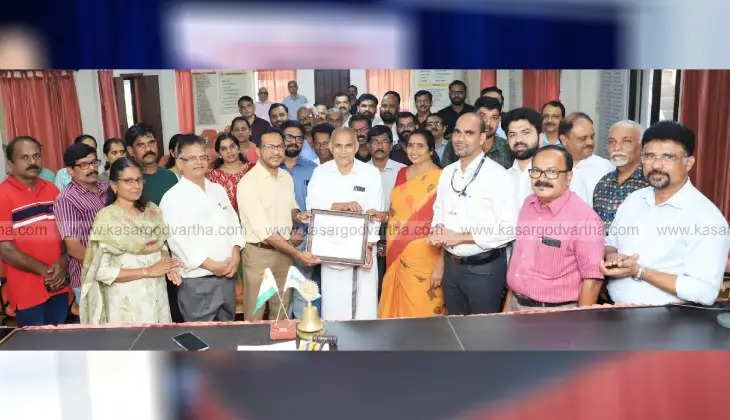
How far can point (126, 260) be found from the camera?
2865 mm

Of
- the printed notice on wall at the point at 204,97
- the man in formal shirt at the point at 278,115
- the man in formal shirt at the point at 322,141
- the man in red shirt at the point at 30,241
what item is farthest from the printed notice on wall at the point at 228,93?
the man in red shirt at the point at 30,241

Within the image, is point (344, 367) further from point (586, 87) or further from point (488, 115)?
point (488, 115)

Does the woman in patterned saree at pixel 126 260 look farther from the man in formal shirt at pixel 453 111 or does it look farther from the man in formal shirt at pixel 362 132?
the man in formal shirt at pixel 453 111

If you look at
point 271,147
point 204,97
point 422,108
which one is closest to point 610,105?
point 422,108

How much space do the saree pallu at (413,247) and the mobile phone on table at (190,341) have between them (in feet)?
5.23

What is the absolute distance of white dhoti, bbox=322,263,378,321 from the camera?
3.40 meters

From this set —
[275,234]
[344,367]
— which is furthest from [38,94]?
[344,367]

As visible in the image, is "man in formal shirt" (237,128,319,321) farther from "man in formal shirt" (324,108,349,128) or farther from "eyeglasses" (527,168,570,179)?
"eyeglasses" (527,168,570,179)

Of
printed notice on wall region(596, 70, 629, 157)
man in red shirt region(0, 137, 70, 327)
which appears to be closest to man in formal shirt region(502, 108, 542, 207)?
printed notice on wall region(596, 70, 629, 157)

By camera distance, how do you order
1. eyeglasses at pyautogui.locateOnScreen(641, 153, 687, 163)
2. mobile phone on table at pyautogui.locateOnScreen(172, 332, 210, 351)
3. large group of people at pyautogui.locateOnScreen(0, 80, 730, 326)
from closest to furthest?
1. mobile phone on table at pyautogui.locateOnScreen(172, 332, 210, 351)
2. eyeglasses at pyautogui.locateOnScreen(641, 153, 687, 163)
3. large group of people at pyautogui.locateOnScreen(0, 80, 730, 326)

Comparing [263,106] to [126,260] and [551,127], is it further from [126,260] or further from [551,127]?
[551,127]

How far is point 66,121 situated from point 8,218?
54cm

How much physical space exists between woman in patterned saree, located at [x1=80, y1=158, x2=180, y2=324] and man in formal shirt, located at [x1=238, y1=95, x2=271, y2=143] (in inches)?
26.4

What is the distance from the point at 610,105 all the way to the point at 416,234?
116cm
